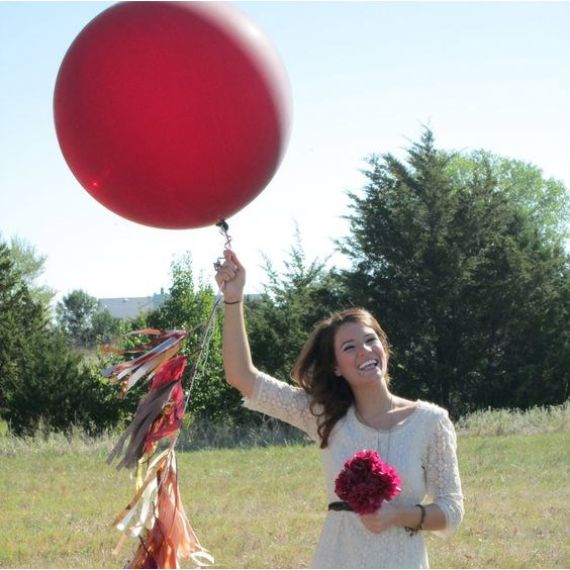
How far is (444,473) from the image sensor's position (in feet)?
9.68

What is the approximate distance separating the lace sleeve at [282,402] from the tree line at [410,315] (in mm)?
12594

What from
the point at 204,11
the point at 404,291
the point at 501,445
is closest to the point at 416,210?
the point at 404,291

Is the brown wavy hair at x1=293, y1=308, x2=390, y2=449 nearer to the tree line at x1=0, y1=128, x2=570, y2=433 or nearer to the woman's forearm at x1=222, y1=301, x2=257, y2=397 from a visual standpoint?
the woman's forearm at x1=222, y1=301, x2=257, y2=397

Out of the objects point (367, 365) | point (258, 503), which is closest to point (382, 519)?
point (367, 365)

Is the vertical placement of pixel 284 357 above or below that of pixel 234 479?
above

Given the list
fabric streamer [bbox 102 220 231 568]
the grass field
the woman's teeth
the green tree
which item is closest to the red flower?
the woman's teeth

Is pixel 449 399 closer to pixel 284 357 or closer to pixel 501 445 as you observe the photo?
pixel 284 357

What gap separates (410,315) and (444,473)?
13.7 m

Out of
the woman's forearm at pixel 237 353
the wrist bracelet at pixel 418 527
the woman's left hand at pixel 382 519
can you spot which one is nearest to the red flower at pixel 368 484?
the woman's left hand at pixel 382 519

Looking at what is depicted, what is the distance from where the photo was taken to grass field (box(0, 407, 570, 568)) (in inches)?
272

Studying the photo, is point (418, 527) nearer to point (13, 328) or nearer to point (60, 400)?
point (60, 400)

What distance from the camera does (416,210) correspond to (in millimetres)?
16406

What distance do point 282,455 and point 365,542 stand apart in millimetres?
9211

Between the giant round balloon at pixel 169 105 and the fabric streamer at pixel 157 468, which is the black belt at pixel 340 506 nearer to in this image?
the fabric streamer at pixel 157 468
